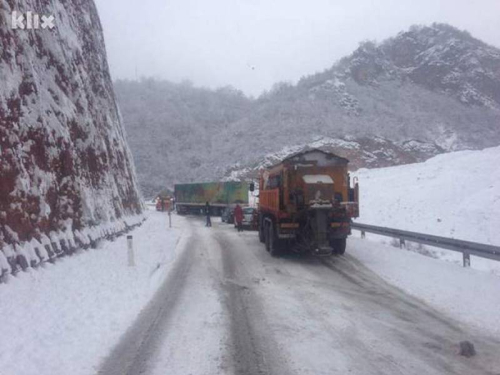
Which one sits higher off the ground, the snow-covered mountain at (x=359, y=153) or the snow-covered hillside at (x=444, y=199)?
the snow-covered mountain at (x=359, y=153)

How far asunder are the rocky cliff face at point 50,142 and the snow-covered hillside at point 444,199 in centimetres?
1395

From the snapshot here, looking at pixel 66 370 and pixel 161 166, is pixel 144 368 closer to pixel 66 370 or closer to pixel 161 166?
pixel 66 370

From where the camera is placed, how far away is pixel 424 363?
636cm

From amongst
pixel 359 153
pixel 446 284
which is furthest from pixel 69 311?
pixel 359 153

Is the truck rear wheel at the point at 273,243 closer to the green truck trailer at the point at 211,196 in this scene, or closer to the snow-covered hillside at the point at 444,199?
the snow-covered hillside at the point at 444,199

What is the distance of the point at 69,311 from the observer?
345 inches

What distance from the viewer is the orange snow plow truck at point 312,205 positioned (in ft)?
51.2

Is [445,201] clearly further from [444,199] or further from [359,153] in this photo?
[359,153]

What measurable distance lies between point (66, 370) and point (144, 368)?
0.96 metres

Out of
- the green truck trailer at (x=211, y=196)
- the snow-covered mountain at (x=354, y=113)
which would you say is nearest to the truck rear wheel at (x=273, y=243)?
the green truck trailer at (x=211, y=196)

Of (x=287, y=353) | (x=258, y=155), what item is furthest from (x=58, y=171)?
(x=258, y=155)

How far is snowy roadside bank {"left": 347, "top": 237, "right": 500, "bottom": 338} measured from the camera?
8734mm

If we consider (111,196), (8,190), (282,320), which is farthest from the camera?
(111,196)

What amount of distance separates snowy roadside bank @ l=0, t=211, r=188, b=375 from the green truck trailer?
27712mm
